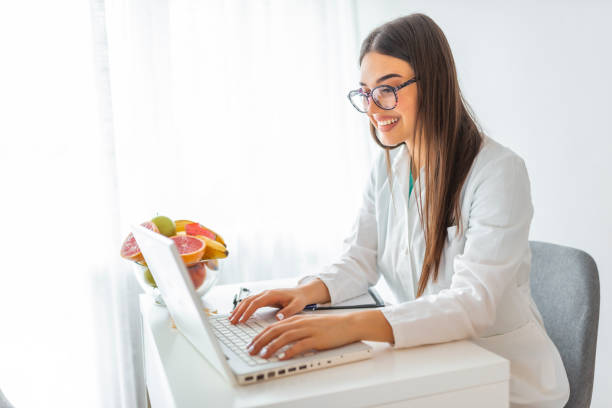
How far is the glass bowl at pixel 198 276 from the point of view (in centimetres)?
125

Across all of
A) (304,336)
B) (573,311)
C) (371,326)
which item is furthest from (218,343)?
(573,311)

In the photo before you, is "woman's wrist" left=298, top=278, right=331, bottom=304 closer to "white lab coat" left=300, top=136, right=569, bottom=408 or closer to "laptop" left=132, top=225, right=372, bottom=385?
"white lab coat" left=300, top=136, right=569, bottom=408

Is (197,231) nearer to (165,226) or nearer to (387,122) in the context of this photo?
(165,226)

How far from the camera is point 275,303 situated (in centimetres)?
118

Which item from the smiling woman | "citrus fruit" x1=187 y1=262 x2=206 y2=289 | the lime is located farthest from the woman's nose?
the lime

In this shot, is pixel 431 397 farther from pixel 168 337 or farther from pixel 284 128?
pixel 284 128

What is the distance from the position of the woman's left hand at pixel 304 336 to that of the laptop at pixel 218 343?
11 mm

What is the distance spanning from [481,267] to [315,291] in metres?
0.39

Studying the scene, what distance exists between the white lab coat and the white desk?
7 centimetres

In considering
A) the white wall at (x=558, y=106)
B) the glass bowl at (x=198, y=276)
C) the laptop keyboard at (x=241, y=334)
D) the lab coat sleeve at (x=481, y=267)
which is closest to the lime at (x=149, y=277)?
the glass bowl at (x=198, y=276)

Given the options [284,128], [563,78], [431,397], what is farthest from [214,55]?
[431,397]

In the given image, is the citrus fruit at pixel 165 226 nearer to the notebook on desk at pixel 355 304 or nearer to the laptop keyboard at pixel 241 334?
the laptop keyboard at pixel 241 334

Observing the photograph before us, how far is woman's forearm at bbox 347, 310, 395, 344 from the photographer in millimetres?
943

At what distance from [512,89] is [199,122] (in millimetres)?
1308
